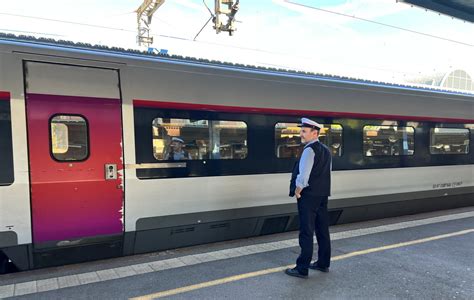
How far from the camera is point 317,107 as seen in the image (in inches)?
240

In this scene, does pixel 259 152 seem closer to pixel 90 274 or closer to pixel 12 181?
pixel 90 274

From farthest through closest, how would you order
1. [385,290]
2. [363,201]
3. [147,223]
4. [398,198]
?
1. [398,198]
2. [363,201]
3. [147,223]
4. [385,290]

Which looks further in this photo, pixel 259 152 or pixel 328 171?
pixel 259 152

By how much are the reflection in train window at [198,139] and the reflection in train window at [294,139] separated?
2.01ft

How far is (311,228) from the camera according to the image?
4.23m

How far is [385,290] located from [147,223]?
2.82 m

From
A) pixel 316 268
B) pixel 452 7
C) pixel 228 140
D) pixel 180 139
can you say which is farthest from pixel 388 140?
pixel 180 139

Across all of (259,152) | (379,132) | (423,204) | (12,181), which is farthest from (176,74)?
(423,204)

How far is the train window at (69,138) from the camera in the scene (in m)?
4.25

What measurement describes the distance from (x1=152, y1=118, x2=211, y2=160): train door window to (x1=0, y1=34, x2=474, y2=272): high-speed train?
14 mm

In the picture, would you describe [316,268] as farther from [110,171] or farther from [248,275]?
[110,171]

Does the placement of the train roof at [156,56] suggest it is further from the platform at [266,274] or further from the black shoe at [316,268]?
the black shoe at [316,268]

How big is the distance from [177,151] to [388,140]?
13.2 feet

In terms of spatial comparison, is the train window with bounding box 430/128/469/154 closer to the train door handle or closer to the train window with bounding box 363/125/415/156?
the train window with bounding box 363/125/415/156
